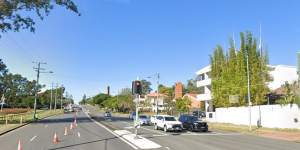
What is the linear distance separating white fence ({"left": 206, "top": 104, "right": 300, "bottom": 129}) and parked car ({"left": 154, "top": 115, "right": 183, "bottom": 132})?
11.0 meters

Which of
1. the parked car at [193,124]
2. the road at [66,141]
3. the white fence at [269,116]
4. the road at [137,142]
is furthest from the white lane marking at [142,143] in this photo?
the white fence at [269,116]

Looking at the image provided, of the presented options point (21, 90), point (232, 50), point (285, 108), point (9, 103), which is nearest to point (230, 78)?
point (232, 50)

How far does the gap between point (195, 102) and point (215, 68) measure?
64888mm

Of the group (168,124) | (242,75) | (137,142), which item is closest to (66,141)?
(137,142)

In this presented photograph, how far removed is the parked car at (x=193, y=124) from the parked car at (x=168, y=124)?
6.41ft

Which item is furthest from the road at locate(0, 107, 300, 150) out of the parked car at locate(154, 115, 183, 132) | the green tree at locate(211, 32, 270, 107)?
the green tree at locate(211, 32, 270, 107)

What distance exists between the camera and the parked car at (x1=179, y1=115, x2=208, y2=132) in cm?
4078

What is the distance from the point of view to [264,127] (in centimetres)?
4625

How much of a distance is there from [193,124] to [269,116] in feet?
31.4

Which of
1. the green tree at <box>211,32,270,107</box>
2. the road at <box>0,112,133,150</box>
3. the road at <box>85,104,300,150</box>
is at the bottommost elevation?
the road at <box>85,104,300,150</box>

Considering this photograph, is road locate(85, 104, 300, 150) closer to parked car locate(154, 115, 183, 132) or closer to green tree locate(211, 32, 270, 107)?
parked car locate(154, 115, 183, 132)

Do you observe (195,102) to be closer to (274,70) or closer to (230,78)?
(274,70)

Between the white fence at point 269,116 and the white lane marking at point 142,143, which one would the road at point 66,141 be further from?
the white fence at point 269,116

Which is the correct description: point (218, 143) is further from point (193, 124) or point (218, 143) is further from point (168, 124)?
point (193, 124)
